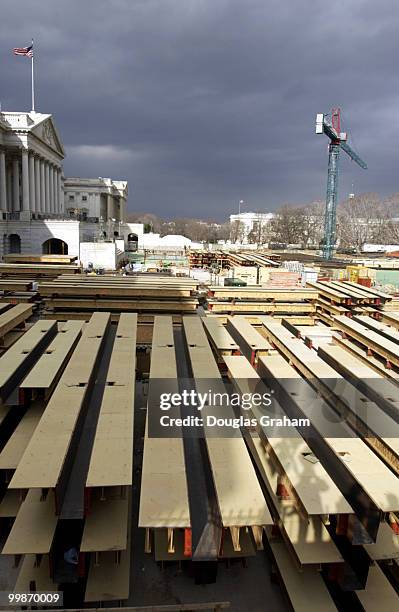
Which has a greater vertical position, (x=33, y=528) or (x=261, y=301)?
(x=261, y=301)

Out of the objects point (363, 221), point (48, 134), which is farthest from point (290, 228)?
point (48, 134)

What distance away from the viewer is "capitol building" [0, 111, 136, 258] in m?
43.8

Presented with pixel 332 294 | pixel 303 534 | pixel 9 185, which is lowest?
pixel 303 534

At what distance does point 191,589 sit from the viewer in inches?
216

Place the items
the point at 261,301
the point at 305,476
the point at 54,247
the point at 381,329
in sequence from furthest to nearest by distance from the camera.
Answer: the point at 54,247 < the point at 261,301 < the point at 381,329 < the point at 305,476

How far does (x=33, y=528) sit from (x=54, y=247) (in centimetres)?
4532

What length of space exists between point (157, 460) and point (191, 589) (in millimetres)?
1727

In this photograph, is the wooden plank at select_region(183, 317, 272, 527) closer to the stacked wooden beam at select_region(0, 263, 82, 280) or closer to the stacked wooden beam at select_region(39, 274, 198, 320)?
the stacked wooden beam at select_region(39, 274, 198, 320)

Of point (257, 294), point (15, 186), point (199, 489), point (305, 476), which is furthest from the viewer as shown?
point (15, 186)

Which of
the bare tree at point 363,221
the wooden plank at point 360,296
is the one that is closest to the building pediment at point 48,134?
the wooden plank at point 360,296

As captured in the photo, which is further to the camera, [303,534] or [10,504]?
[10,504]

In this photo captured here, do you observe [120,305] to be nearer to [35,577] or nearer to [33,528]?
[33,528]

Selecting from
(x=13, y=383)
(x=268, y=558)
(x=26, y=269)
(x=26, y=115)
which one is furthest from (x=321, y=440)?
(x=26, y=115)

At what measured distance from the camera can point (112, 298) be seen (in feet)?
50.3
